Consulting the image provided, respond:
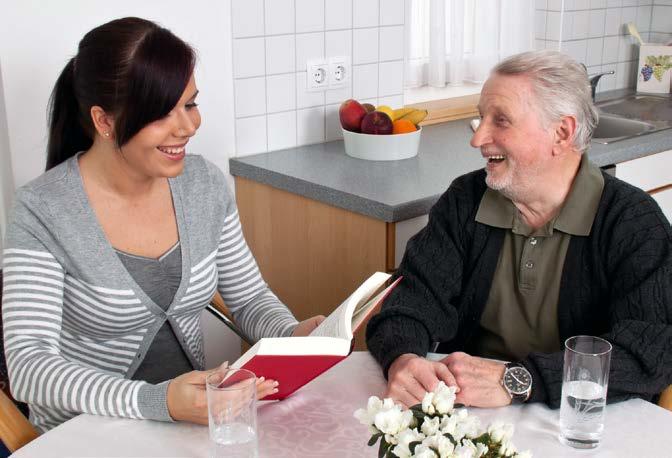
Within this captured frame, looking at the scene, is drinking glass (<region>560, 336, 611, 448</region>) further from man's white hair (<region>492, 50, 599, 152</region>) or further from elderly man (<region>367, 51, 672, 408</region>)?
man's white hair (<region>492, 50, 599, 152</region>)

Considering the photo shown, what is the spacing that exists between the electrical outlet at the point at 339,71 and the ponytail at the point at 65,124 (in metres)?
1.11

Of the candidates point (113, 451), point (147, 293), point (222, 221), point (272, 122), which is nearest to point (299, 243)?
point (272, 122)

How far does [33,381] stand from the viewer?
149cm

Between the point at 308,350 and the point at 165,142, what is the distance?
57 centimetres

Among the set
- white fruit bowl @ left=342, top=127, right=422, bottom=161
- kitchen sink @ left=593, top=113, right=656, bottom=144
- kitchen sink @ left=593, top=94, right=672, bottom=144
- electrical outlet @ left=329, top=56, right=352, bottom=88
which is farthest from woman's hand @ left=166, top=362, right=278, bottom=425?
kitchen sink @ left=593, top=113, right=656, bottom=144

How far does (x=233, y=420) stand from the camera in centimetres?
118

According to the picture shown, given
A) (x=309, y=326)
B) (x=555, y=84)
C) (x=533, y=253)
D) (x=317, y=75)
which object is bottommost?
(x=309, y=326)

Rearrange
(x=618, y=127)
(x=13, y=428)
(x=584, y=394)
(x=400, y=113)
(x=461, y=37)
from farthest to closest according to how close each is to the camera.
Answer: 1. (x=461, y=37)
2. (x=618, y=127)
3. (x=400, y=113)
4. (x=13, y=428)
5. (x=584, y=394)

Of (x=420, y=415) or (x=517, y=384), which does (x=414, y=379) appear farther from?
(x=420, y=415)

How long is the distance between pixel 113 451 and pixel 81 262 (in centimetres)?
46

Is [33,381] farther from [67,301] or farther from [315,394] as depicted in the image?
[315,394]

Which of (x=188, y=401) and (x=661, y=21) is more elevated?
(x=661, y=21)

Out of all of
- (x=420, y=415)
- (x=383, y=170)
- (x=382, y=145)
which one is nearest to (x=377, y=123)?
(x=382, y=145)

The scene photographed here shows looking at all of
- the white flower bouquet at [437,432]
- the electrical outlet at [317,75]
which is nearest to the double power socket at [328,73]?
the electrical outlet at [317,75]
